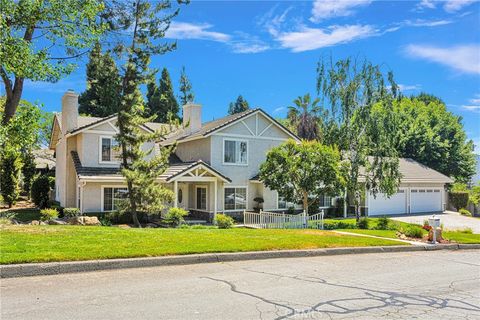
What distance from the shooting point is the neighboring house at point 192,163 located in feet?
84.7

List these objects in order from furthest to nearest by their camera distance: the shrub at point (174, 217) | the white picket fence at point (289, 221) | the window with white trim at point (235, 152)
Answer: the window with white trim at point (235, 152)
the shrub at point (174, 217)
the white picket fence at point (289, 221)

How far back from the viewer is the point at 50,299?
656 centimetres

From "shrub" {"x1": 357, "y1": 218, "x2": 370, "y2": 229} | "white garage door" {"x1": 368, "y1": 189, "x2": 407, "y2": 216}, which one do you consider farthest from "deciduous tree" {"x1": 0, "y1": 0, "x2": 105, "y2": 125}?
"white garage door" {"x1": 368, "y1": 189, "x2": 407, "y2": 216}

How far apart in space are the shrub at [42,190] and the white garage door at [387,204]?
969 inches

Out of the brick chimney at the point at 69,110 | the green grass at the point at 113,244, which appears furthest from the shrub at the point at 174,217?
the green grass at the point at 113,244

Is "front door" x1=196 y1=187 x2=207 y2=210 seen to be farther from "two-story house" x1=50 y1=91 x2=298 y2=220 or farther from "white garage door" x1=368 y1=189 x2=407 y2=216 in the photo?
"white garage door" x1=368 y1=189 x2=407 y2=216

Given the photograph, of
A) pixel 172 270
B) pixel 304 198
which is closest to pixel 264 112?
pixel 304 198

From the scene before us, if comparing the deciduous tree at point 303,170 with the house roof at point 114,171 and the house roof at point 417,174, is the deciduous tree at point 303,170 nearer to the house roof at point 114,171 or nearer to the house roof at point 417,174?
the house roof at point 114,171

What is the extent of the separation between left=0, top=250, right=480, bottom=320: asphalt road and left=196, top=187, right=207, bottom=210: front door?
17.9 m

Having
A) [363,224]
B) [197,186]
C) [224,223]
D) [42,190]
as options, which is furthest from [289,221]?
[42,190]

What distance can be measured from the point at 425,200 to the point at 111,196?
89.1 feet

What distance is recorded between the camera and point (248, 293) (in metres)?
7.32

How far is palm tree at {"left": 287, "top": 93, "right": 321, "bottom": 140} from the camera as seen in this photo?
5197 centimetres

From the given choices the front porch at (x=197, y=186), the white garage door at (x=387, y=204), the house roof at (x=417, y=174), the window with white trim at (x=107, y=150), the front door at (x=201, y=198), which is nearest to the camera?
the front porch at (x=197, y=186)
